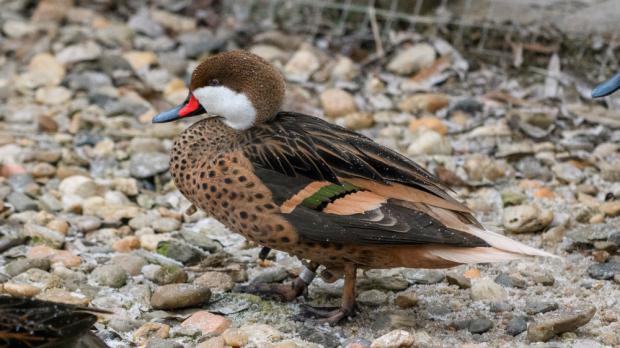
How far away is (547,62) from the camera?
6039 millimetres

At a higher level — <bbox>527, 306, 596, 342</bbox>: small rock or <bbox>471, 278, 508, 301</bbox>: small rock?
<bbox>527, 306, 596, 342</bbox>: small rock

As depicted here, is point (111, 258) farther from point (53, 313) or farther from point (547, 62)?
point (547, 62)

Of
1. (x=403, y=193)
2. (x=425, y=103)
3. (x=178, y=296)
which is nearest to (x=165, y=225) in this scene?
(x=178, y=296)

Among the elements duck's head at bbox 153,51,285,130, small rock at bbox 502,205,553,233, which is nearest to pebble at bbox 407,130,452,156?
small rock at bbox 502,205,553,233

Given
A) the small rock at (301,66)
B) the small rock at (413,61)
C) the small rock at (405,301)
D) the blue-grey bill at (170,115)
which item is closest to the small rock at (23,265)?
the blue-grey bill at (170,115)

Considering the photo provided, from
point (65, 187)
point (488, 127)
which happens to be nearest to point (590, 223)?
point (488, 127)

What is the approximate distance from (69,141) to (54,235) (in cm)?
122

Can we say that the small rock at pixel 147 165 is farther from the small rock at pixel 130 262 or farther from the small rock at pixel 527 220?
the small rock at pixel 527 220

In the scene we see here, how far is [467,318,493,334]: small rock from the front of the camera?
3.47m

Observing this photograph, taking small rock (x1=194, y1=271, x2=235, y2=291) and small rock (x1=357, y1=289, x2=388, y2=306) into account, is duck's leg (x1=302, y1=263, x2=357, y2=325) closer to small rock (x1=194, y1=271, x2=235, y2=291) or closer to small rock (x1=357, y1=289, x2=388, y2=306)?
small rock (x1=357, y1=289, x2=388, y2=306)

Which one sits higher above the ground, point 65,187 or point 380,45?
point 380,45

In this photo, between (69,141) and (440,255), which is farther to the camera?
(69,141)

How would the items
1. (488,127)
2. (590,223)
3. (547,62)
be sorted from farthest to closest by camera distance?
1. (547,62)
2. (488,127)
3. (590,223)

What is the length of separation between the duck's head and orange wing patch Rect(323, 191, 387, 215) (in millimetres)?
521
